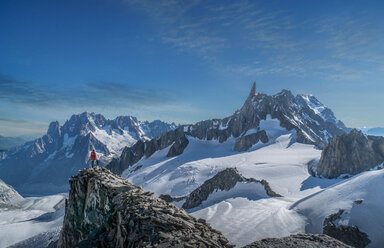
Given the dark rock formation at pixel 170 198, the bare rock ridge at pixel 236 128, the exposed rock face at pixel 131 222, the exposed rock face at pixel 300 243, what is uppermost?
the bare rock ridge at pixel 236 128

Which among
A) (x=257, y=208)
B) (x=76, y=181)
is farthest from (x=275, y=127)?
(x=76, y=181)

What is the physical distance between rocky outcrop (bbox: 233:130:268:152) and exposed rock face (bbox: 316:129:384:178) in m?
54.1

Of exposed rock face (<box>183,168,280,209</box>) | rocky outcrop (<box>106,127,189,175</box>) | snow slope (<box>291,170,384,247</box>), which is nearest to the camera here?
snow slope (<box>291,170,384,247</box>)

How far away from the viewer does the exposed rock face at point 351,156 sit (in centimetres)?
6875

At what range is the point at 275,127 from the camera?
140875 mm

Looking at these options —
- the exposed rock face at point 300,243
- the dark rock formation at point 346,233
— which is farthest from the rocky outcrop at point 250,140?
the exposed rock face at point 300,243

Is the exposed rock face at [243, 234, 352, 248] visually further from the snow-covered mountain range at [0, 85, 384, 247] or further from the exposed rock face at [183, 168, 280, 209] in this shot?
the exposed rock face at [183, 168, 280, 209]

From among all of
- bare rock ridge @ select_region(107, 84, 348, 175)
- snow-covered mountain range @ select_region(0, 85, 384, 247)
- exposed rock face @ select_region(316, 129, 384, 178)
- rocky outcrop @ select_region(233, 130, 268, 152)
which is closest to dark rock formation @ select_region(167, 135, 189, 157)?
bare rock ridge @ select_region(107, 84, 348, 175)

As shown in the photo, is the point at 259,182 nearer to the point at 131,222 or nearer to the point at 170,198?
the point at 170,198

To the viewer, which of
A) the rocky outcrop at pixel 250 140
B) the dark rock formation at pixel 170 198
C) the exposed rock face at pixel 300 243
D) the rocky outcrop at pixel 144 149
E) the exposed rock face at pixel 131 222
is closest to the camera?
the exposed rock face at pixel 131 222

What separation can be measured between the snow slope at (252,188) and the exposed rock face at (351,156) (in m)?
6.28

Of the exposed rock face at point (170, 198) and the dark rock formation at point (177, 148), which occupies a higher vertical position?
the dark rock formation at point (177, 148)

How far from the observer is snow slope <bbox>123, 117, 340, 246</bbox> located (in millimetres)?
30031

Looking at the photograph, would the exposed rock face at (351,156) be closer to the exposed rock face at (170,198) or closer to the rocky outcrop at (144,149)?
the exposed rock face at (170,198)
